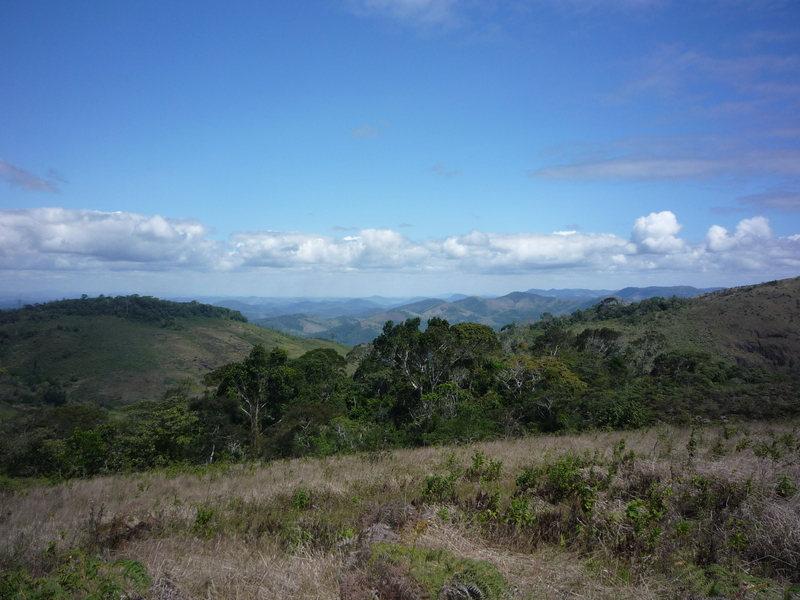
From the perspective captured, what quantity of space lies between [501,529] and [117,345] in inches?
4896

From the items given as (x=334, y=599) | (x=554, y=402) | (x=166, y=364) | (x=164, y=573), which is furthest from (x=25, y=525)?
(x=166, y=364)

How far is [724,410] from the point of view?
46.2 ft

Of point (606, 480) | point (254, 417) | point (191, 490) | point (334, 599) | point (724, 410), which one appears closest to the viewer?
point (334, 599)

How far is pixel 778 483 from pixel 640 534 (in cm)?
222

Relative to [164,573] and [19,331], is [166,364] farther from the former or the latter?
[164,573]

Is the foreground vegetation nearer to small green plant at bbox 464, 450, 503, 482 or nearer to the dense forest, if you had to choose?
small green plant at bbox 464, 450, 503, 482

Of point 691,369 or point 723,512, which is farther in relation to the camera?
point 691,369

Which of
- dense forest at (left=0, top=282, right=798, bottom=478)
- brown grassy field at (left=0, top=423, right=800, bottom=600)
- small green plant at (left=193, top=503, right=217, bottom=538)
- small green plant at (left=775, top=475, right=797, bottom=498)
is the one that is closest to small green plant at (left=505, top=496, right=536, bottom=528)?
brown grassy field at (left=0, top=423, right=800, bottom=600)

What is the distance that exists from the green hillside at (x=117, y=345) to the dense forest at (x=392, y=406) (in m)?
61.9

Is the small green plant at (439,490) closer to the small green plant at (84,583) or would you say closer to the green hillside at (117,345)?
the small green plant at (84,583)

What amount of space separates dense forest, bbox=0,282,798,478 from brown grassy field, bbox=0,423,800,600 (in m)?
6.10

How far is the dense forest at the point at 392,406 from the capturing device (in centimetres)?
1745

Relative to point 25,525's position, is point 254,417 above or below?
below

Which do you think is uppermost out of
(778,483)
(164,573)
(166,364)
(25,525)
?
(778,483)
